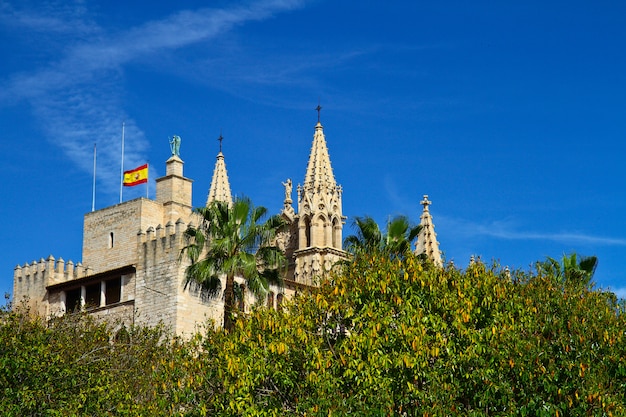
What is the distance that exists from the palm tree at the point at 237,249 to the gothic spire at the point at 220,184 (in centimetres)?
2354

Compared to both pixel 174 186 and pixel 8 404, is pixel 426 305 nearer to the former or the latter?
pixel 8 404

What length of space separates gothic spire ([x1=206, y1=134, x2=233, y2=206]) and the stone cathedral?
4.02 metres

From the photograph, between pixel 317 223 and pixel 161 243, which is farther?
pixel 317 223

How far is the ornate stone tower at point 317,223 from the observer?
5712 cm

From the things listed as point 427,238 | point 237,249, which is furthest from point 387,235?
point 427,238

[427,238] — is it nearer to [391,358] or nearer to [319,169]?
[319,169]

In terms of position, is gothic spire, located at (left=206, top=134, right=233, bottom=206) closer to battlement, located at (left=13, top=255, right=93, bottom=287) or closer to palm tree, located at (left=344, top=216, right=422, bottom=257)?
battlement, located at (left=13, top=255, right=93, bottom=287)

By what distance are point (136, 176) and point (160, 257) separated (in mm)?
9554

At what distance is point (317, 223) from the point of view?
57562 millimetres

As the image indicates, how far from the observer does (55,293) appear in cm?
5525

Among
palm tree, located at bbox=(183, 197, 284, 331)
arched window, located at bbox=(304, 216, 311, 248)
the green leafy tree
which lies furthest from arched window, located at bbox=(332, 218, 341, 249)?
the green leafy tree

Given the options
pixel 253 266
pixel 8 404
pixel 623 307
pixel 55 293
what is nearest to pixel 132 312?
pixel 55 293

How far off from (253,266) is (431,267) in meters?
9.18

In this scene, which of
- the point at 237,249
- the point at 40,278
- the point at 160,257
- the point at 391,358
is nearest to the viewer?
the point at 391,358
